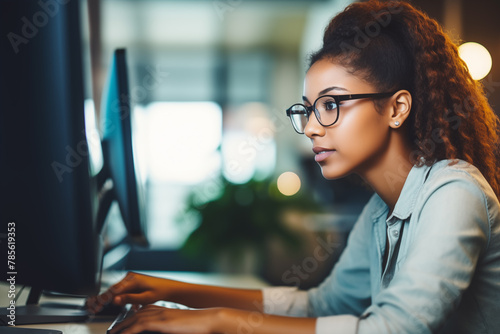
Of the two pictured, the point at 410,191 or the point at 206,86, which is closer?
the point at 410,191

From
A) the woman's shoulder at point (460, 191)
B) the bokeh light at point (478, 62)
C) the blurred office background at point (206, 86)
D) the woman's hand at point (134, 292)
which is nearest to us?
the woman's shoulder at point (460, 191)

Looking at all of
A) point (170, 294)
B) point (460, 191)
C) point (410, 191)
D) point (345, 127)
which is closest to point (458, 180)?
point (460, 191)

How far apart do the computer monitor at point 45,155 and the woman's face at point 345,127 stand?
0.47 m

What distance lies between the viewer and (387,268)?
0.92 meters

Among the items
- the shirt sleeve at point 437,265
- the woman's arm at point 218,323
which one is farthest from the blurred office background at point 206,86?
the woman's arm at point 218,323

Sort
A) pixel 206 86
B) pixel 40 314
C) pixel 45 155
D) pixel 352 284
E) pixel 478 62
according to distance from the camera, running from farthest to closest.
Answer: pixel 206 86, pixel 478 62, pixel 352 284, pixel 40 314, pixel 45 155

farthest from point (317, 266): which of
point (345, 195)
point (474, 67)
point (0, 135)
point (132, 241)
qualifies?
point (0, 135)

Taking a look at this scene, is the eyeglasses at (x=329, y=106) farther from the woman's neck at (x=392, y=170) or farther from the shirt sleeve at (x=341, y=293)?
the shirt sleeve at (x=341, y=293)

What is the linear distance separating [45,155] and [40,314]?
12.4 inches

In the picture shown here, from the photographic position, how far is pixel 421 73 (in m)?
0.94

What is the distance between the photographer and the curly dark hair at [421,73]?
93cm

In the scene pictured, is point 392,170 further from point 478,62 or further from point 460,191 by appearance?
point 478,62

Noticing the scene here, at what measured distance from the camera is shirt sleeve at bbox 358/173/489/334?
638 millimetres

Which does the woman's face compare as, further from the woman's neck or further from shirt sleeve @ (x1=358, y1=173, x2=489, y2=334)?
shirt sleeve @ (x1=358, y1=173, x2=489, y2=334)
